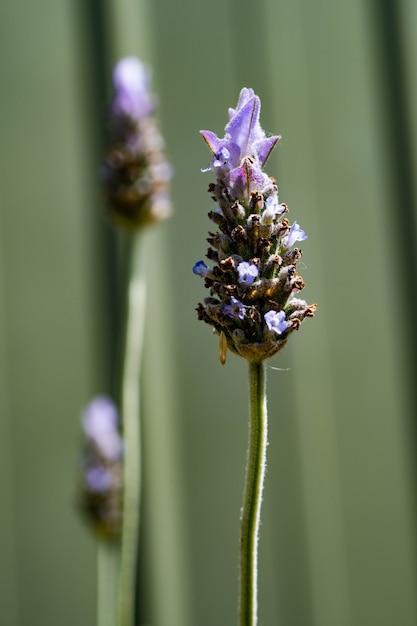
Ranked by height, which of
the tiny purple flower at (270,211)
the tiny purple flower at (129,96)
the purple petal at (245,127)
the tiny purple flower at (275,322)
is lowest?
the tiny purple flower at (275,322)

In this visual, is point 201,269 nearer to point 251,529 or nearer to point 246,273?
point 246,273

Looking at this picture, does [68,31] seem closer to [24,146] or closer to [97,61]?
[97,61]

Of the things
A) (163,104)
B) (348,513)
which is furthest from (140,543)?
(163,104)

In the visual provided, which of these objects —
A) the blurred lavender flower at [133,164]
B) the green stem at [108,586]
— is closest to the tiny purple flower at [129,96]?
the blurred lavender flower at [133,164]

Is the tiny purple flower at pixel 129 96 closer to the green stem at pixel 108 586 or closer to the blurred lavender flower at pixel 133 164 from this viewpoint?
the blurred lavender flower at pixel 133 164

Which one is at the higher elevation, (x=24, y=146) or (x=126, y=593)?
(x=24, y=146)

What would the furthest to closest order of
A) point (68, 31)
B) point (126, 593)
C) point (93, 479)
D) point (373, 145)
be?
point (373, 145), point (68, 31), point (93, 479), point (126, 593)

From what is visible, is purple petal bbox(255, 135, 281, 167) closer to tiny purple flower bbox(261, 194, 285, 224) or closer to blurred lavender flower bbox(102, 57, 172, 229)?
tiny purple flower bbox(261, 194, 285, 224)
